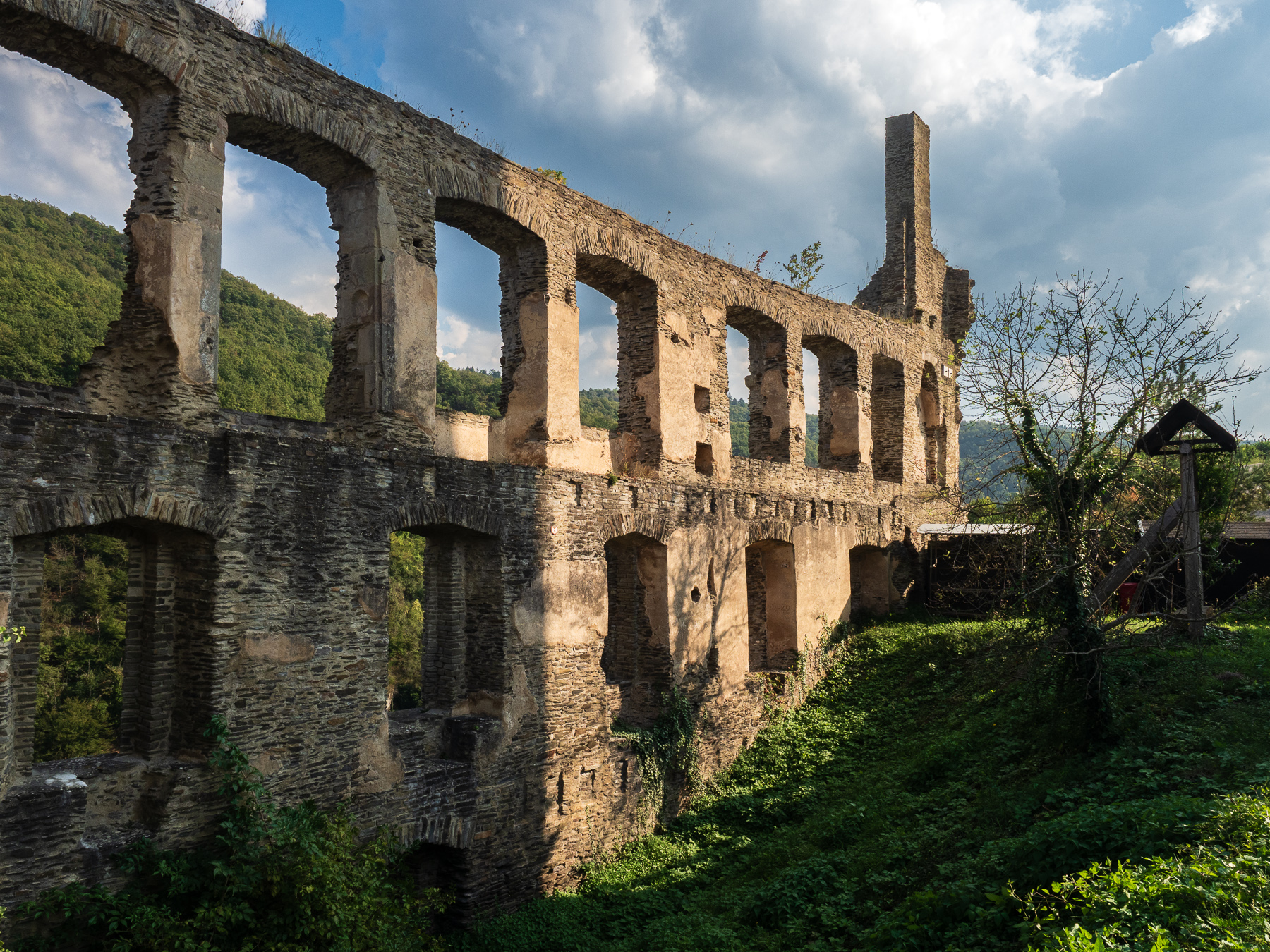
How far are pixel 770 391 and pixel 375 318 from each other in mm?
7170

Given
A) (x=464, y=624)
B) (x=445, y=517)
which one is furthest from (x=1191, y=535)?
(x=445, y=517)

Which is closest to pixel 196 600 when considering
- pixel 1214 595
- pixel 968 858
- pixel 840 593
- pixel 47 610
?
pixel 968 858

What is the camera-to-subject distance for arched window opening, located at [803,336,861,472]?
15.1 metres

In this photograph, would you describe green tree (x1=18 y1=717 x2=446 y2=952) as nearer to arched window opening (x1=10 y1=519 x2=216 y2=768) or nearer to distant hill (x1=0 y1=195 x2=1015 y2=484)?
arched window opening (x1=10 y1=519 x2=216 y2=768)

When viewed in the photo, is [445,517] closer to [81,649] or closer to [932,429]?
[932,429]

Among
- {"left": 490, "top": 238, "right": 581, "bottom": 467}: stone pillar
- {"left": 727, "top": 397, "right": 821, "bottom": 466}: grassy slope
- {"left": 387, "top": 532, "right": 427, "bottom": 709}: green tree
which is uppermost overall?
{"left": 727, "top": 397, "right": 821, "bottom": 466}: grassy slope

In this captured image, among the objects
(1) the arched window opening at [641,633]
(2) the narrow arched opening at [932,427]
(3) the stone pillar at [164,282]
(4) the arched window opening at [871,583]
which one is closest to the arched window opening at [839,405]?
(4) the arched window opening at [871,583]

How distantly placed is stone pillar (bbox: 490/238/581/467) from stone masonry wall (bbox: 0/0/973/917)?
4 centimetres

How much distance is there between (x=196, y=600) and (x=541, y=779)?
385 cm

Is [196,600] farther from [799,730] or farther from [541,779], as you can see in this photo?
[799,730]

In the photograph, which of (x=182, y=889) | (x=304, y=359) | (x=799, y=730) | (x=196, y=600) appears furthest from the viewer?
(x=304, y=359)

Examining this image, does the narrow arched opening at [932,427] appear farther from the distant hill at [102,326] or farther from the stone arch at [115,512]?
the stone arch at [115,512]

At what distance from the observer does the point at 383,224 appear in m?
8.32

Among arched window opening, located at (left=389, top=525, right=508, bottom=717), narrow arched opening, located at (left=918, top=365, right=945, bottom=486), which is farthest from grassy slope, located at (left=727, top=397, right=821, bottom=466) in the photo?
arched window opening, located at (left=389, top=525, right=508, bottom=717)
